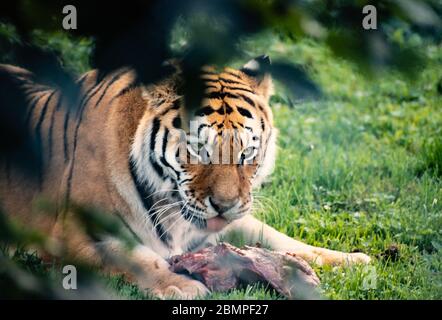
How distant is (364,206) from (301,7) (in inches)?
156

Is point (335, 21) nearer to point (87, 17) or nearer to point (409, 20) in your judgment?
point (409, 20)

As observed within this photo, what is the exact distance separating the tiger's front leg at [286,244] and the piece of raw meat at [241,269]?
31 centimetres

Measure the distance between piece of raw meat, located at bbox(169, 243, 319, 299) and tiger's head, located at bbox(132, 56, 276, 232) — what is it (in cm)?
17

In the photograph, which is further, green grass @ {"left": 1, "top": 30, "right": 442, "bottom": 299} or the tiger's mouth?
green grass @ {"left": 1, "top": 30, "right": 442, "bottom": 299}

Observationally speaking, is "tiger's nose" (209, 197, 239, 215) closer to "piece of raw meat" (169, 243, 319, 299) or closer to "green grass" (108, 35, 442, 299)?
"piece of raw meat" (169, 243, 319, 299)

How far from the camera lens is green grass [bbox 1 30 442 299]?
3.89 metres

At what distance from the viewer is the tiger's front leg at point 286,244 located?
407 centimetres

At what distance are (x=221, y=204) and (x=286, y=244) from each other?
76 cm

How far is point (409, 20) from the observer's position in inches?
38.4

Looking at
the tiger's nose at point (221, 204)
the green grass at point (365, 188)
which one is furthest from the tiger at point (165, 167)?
the green grass at point (365, 188)

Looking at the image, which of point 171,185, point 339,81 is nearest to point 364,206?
point 171,185

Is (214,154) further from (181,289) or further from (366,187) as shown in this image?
(366,187)

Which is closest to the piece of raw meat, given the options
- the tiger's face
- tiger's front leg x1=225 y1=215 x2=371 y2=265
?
the tiger's face

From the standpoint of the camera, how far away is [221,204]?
3.57 meters
